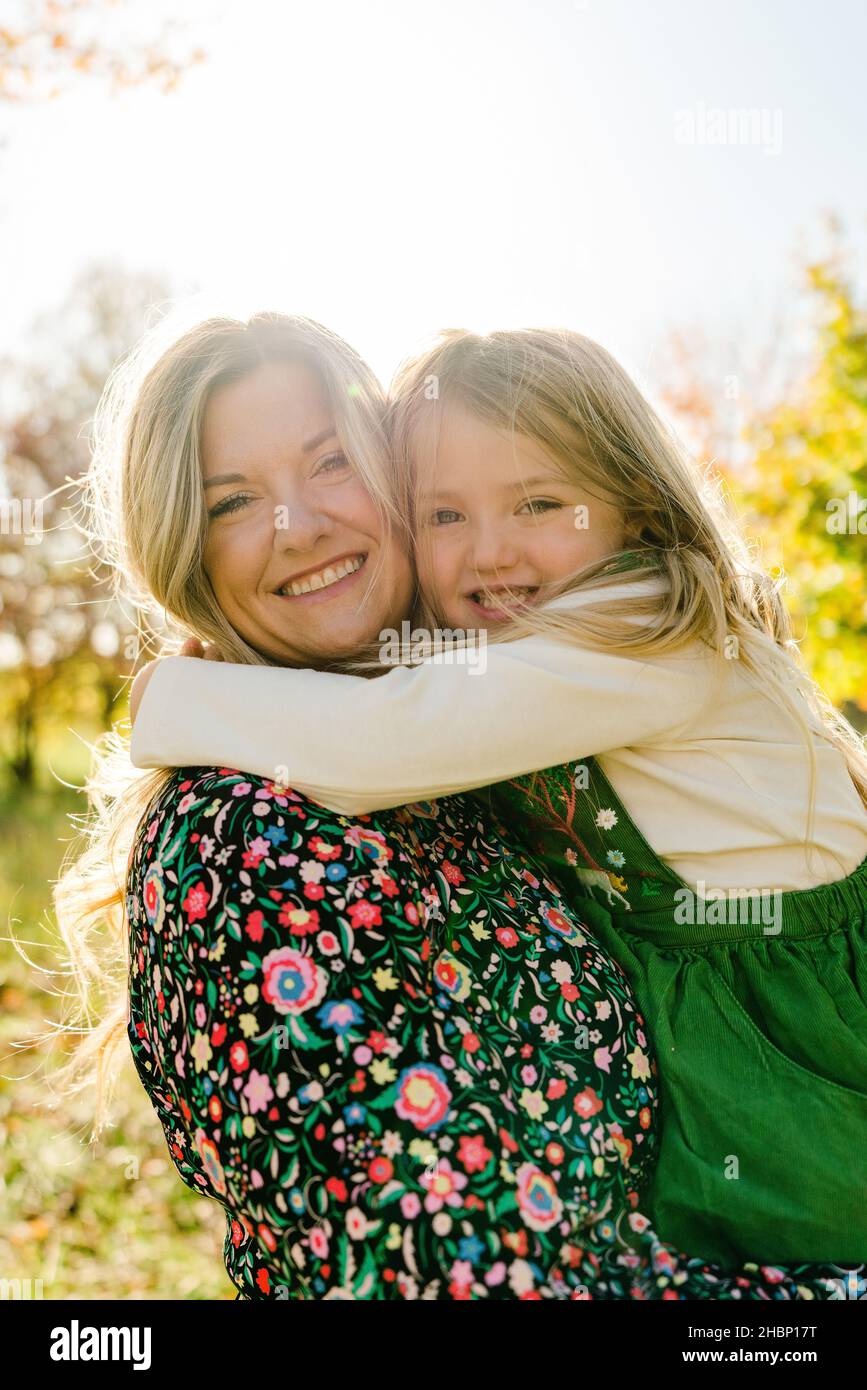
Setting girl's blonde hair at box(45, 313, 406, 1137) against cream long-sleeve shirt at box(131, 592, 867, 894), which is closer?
cream long-sleeve shirt at box(131, 592, 867, 894)

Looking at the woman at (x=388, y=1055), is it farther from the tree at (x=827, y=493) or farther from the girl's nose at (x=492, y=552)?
the tree at (x=827, y=493)

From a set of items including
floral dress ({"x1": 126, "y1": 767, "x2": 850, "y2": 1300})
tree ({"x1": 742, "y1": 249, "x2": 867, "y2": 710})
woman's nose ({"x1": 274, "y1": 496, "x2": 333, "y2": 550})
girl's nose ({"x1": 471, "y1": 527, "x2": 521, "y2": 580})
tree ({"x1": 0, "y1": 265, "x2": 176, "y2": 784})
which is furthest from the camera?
tree ({"x1": 0, "y1": 265, "x2": 176, "y2": 784})

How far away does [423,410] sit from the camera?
8.05ft

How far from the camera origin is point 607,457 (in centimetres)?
242

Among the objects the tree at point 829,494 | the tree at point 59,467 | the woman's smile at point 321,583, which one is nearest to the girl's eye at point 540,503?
the woman's smile at point 321,583

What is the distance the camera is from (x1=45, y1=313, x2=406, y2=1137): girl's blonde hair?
2.22 m

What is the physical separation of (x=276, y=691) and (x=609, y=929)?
2.39ft

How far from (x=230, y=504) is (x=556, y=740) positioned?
0.83 m

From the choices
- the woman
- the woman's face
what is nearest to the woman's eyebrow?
the woman's face

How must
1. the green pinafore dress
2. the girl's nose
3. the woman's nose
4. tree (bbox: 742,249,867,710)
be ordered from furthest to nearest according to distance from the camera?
1. tree (bbox: 742,249,867,710)
2. the girl's nose
3. the woman's nose
4. the green pinafore dress

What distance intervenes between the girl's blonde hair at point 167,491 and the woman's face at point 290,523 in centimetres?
3

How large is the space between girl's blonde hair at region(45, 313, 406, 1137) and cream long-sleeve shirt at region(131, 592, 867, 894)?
275mm

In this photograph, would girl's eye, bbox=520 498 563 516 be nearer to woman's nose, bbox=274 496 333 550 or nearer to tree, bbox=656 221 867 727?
woman's nose, bbox=274 496 333 550

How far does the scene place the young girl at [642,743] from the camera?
1.79 meters
